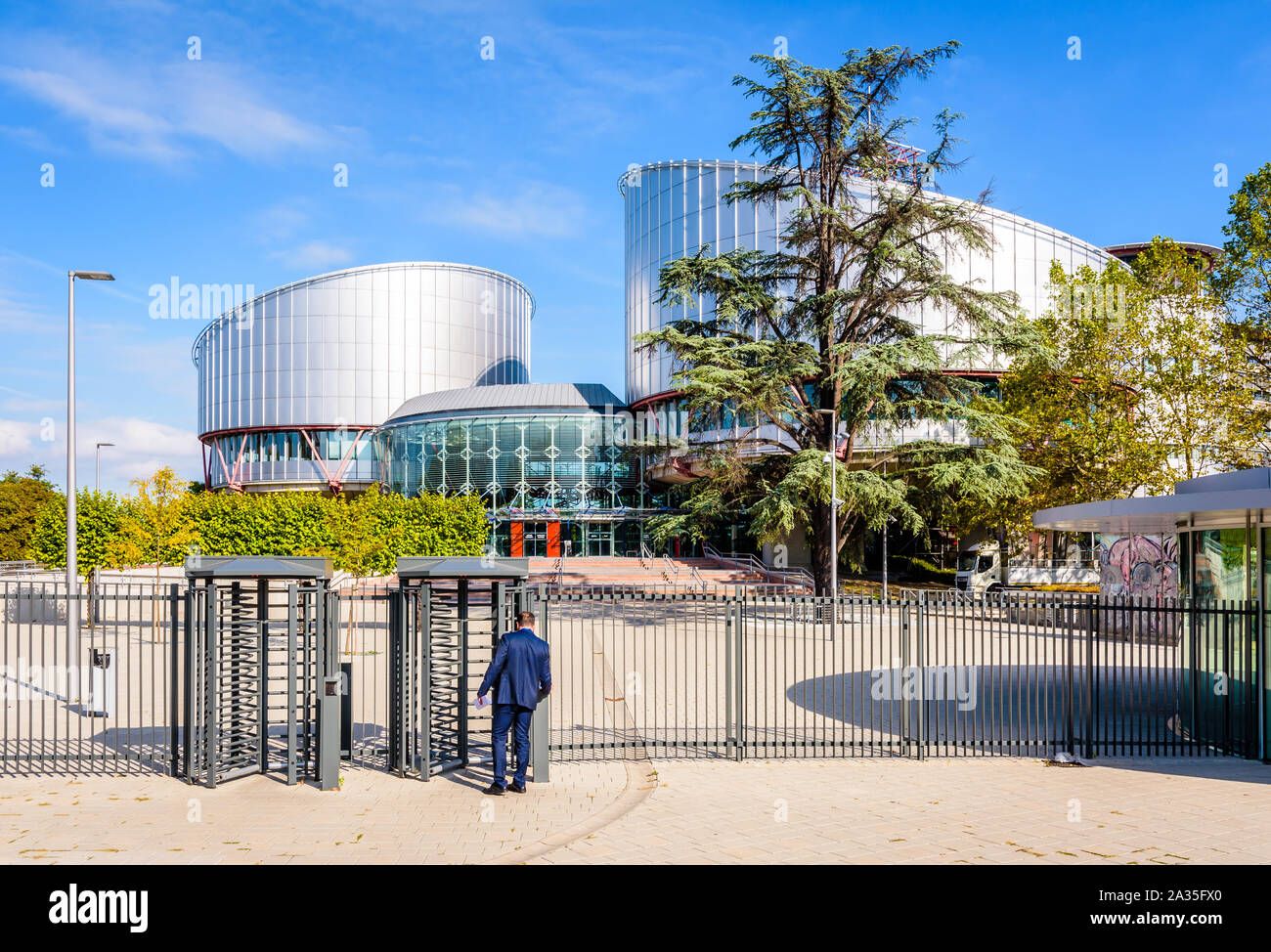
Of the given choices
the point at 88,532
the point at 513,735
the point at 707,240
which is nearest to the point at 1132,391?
the point at 707,240

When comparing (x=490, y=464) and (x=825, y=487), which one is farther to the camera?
(x=490, y=464)

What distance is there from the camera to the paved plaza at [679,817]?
22.0 ft

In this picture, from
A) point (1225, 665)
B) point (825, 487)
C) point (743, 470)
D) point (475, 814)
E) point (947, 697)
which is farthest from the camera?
point (743, 470)

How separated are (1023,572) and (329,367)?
58.7 metres

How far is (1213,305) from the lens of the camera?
1057 inches

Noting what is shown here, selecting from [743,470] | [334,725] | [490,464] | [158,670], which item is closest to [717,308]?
[743,470]

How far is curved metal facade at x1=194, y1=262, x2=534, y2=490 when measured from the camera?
252ft

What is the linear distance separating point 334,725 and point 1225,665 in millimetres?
9909

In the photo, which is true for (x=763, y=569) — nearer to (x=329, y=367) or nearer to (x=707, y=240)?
(x=707, y=240)

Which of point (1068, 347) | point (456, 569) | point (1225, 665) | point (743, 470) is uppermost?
point (1068, 347)

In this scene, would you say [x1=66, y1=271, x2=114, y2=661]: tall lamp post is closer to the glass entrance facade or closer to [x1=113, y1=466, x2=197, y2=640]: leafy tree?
[x1=113, y1=466, x2=197, y2=640]: leafy tree

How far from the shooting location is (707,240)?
168ft

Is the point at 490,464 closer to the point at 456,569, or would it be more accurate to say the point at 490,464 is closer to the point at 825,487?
the point at 825,487

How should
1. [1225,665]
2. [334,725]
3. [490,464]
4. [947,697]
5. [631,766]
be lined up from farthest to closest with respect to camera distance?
[490,464], [947,697], [1225,665], [631,766], [334,725]
